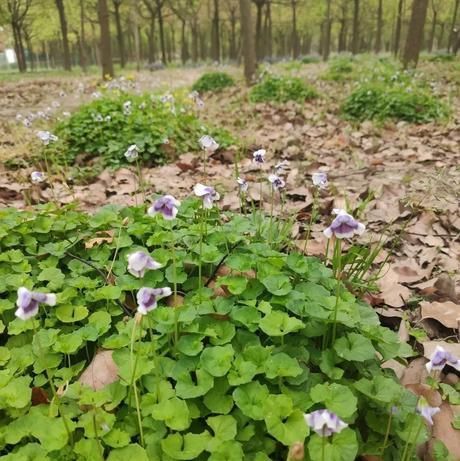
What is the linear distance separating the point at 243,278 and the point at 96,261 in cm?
84

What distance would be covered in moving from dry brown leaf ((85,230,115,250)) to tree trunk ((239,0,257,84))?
1051 cm

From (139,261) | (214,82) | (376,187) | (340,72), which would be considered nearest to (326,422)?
(139,261)

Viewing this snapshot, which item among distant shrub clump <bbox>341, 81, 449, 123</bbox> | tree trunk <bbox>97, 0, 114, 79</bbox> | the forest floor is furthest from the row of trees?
the forest floor

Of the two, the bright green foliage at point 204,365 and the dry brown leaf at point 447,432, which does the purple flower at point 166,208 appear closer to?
the bright green foliage at point 204,365

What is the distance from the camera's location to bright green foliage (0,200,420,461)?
1.42m

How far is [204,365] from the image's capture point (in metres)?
1.56

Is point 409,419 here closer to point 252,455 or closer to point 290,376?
A: point 290,376

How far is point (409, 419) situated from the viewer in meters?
1.51

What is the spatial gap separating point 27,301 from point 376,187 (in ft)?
10.0

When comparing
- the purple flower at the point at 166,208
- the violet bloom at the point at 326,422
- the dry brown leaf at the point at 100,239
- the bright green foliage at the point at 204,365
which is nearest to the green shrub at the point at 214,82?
the dry brown leaf at the point at 100,239

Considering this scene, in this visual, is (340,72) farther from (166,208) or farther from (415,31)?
(166,208)

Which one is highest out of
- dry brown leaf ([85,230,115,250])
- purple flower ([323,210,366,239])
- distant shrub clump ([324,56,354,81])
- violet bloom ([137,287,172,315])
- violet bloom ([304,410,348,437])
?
purple flower ([323,210,366,239])

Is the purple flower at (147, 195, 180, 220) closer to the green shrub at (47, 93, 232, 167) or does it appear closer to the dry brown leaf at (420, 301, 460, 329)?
the dry brown leaf at (420, 301, 460, 329)

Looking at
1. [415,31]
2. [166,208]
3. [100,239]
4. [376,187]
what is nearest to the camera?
[166,208]
